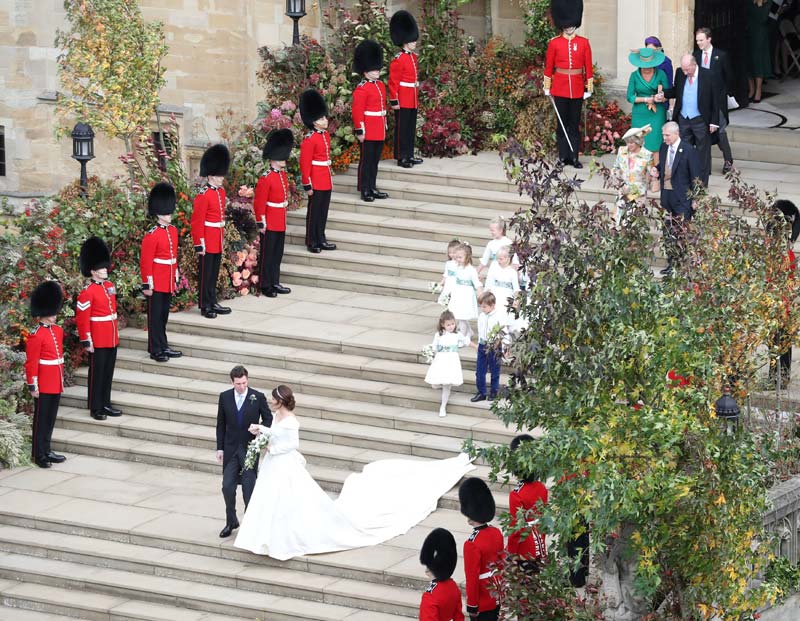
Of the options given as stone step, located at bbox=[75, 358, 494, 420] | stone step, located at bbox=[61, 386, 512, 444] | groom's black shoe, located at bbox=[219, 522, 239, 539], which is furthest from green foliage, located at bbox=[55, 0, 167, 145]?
groom's black shoe, located at bbox=[219, 522, 239, 539]

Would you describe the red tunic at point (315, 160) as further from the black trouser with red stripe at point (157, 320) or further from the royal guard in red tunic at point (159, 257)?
the black trouser with red stripe at point (157, 320)

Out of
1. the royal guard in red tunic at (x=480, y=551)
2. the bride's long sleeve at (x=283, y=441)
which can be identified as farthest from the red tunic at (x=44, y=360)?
the royal guard in red tunic at (x=480, y=551)

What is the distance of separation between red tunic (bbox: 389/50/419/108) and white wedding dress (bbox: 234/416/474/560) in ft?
20.5

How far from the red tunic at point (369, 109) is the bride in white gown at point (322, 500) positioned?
5.66 metres

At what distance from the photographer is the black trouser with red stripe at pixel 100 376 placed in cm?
1931

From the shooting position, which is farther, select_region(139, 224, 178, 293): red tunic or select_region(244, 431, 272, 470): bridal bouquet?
select_region(139, 224, 178, 293): red tunic

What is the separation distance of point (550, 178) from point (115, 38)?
967 cm

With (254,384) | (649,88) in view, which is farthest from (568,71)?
(254,384)

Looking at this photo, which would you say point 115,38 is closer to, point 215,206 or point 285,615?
point 215,206

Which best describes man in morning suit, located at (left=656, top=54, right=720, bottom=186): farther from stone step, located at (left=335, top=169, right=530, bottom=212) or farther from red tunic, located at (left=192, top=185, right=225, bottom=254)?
red tunic, located at (left=192, top=185, right=225, bottom=254)

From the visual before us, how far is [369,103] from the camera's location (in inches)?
876

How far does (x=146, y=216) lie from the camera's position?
21.1m

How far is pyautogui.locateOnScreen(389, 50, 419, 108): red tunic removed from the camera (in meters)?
22.7

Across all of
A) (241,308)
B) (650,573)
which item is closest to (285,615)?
(650,573)
